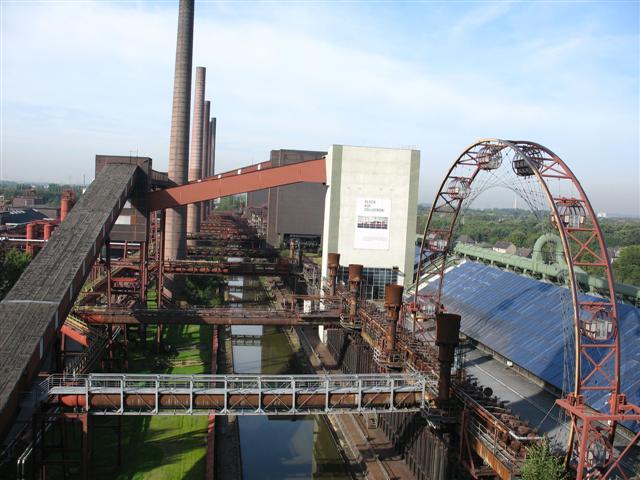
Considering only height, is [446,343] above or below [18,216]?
below

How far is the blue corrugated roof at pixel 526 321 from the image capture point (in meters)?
Result: 21.2

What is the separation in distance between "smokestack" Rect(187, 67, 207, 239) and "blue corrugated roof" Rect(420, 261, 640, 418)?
33.8 m

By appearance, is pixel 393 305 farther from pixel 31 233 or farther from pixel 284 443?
pixel 31 233

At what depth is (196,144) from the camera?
6338 cm

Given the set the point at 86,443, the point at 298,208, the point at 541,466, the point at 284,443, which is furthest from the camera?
the point at 298,208

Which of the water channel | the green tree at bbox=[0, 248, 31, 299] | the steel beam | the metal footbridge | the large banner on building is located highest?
the steel beam

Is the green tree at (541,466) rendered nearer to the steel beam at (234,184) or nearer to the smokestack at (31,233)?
the steel beam at (234,184)

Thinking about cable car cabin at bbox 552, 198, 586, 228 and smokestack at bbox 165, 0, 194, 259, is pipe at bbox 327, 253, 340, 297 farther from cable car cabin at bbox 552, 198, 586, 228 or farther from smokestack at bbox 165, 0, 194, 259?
smokestack at bbox 165, 0, 194, 259

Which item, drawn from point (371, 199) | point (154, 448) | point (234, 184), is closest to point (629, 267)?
point (371, 199)

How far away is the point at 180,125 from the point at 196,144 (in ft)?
58.7

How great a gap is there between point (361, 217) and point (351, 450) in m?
17.7

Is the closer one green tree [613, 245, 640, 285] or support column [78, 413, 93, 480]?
support column [78, 413, 93, 480]

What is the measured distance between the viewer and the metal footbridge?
1662 centimetres

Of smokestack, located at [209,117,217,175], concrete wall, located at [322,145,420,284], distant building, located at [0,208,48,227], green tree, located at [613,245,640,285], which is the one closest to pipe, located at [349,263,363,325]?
concrete wall, located at [322,145,420,284]
